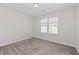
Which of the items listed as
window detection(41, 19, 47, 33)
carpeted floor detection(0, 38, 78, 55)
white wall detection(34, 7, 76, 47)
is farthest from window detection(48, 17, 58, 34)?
carpeted floor detection(0, 38, 78, 55)

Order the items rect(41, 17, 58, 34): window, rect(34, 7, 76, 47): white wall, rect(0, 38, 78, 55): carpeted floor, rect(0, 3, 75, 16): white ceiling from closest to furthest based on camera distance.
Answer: rect(0, 3, 75, 16): white ceiling < rect(41, 17, 58, 34): window < rect(0, 38, 78, 55): carpeted floor < rect(34, 7, 76, 47): white wall

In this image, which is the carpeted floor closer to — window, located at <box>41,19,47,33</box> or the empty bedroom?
the empty bedroom

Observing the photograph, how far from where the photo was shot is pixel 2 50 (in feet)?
6.00

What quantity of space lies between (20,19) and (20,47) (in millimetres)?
758

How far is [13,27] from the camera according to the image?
1.94 meters

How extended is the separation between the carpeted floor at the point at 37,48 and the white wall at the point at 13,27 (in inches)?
6.3

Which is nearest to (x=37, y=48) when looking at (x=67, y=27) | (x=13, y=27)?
(x=13, y=27)

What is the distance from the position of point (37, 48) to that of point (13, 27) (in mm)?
821

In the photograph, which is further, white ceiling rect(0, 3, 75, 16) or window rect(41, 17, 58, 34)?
window rect(41, 17, 58, 34)

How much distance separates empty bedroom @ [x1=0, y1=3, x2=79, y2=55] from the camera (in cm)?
171

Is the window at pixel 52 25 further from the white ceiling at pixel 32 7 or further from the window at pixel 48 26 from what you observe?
the white ceiling at pixel 32 7

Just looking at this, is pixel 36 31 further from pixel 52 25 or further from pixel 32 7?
pixel 32 7

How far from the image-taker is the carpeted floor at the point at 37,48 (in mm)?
1892

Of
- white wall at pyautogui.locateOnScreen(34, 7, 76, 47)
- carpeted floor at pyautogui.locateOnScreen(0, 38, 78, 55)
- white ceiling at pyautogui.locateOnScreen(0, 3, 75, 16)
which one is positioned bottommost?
carpeted floor at pyautogui.locateOnScreen(0, 38, 78, 55)
